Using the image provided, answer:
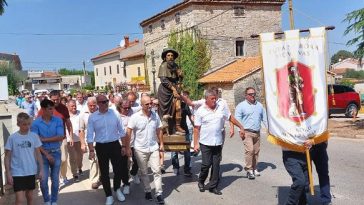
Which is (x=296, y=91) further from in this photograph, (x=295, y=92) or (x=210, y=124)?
(x=210, y=124)

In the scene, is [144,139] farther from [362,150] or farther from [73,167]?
[362,150]

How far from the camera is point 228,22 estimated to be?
35.9m

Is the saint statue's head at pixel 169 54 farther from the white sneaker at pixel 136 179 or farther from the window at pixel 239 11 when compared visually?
the window at pixel 239 11

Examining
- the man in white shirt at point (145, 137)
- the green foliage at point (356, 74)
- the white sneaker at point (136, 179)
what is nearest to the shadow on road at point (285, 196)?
the man in white shirt at point (145, 137)

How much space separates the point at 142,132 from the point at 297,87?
258cm

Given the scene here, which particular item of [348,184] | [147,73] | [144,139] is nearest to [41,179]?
[144,139]

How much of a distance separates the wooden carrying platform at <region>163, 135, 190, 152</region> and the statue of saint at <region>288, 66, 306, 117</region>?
3.13m

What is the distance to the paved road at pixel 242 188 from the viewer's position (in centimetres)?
721

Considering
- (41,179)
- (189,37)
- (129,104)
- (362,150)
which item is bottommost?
(362,150)

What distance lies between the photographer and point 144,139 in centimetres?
731

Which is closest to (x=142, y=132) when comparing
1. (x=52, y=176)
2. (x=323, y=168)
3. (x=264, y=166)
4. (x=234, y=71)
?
(x=52, y=176)

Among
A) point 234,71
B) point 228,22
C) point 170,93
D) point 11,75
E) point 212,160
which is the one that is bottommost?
point 212,160

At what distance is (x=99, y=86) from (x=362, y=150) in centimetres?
6902

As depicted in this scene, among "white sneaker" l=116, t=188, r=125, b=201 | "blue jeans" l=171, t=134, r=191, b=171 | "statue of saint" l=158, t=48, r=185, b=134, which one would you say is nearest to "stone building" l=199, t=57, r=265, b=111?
"blue jeans" l=171, t=134, r=191, b=171
